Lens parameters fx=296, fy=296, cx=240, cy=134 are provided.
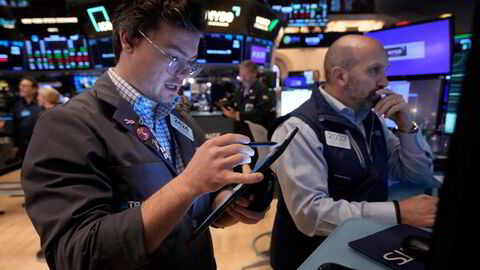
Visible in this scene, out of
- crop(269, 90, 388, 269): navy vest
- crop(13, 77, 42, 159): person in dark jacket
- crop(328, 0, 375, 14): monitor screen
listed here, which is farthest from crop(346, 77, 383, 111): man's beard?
crop(328, 0, 375, 14): monitor screen

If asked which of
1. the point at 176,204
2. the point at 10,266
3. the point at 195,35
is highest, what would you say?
the point at 195,35

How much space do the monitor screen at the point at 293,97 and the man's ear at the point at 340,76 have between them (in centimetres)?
143

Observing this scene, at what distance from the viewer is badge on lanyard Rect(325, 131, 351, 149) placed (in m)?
1.52

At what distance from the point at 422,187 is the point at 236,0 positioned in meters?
4.84

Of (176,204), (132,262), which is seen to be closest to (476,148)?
(176,204)

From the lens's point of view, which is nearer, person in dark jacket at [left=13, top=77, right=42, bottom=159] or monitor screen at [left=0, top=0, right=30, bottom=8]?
person in dark jacket at [left=13, top=77, right=42, bottom=159]

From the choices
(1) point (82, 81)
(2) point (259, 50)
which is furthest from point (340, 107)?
(1) point (82, 81)

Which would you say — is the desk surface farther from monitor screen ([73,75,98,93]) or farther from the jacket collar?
monitor screen ([73,75,98,93])

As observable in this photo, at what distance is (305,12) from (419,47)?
25.0ft

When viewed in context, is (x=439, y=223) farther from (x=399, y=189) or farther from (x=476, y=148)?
(x=399, y=189)

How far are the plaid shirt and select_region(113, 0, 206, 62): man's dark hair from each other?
6.1 inches

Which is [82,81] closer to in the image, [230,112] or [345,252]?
[230,112]

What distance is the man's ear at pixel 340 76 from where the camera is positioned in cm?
166

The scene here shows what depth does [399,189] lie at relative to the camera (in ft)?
6.55
